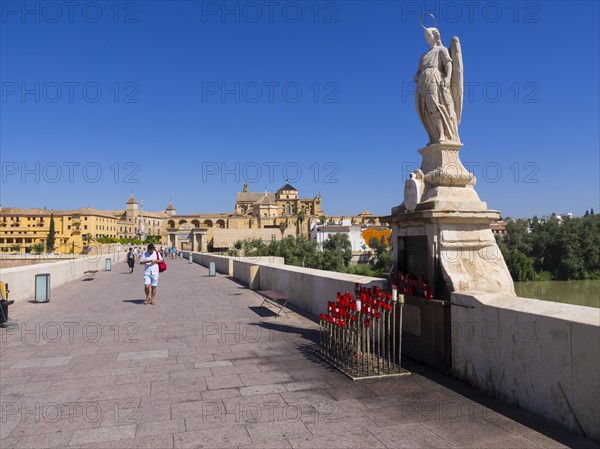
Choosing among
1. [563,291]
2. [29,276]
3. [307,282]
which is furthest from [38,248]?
[307,282]

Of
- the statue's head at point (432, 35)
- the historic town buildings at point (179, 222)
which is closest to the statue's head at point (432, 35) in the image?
the statue's head at point (432, 35)

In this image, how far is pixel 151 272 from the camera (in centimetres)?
1132

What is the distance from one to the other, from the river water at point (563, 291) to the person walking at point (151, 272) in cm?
3346

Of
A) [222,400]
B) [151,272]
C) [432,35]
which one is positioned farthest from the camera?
[151,272]

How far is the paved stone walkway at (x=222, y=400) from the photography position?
11.1 ft

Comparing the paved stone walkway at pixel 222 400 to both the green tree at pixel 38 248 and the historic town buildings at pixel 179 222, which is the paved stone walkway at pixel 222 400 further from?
the green tree at pixel 38 248

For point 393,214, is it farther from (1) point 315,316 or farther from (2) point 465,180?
(1) point 315,316

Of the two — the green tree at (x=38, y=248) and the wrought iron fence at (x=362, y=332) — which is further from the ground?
the wrought iron fence at (x=362, y=332)

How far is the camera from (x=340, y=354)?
558cm

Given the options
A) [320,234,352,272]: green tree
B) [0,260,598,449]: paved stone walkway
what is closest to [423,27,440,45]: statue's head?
[0,260,598,449]: paved stone walkway

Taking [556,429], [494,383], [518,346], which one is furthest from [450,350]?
[556,429]

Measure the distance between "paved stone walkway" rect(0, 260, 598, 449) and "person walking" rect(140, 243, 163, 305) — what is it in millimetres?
3714

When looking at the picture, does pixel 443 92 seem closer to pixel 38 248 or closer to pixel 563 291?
pixel 563 291

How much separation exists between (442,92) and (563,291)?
4317 cm
